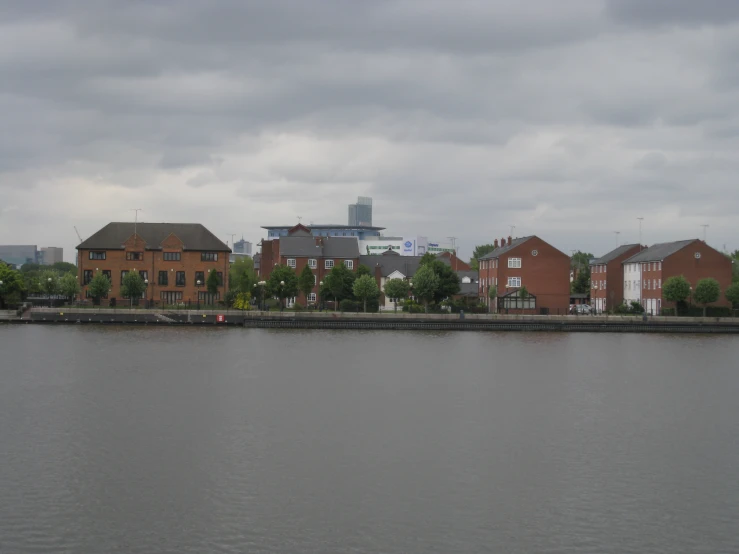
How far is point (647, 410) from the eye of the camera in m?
36.1

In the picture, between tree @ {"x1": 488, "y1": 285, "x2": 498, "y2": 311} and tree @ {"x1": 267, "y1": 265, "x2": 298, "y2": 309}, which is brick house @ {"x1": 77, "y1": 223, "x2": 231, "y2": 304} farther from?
tree @ {"x1": 488, "y1": 285, "x2": 498, "y2": 311}

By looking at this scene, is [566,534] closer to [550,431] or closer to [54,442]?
[550,431]

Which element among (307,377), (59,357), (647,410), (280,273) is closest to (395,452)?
(647,410)

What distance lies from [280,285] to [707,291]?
43.1 metres

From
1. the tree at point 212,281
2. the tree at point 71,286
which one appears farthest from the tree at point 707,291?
the tree at point 71,286

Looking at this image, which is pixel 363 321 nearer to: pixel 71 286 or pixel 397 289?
pixel 397 289

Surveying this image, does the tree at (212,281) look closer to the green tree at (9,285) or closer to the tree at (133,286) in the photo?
the tree at (133,286)

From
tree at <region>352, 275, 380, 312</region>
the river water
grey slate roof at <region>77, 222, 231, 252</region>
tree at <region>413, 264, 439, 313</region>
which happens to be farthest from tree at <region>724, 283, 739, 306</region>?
grey slate roof at <region>77, 222, 231, 252</region>

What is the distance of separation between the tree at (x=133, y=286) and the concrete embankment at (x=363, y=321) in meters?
6.62

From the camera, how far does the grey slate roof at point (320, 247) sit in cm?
11492

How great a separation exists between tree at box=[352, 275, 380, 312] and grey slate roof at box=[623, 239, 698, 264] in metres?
30.0

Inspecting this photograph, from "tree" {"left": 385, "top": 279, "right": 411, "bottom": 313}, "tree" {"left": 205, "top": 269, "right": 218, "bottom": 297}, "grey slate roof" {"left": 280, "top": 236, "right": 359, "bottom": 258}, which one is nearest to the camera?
"tree" {"left": 205, "top": 269, "right": 218, "bottom": 297}

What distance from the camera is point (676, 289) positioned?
288ft

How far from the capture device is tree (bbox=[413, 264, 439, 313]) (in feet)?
307
